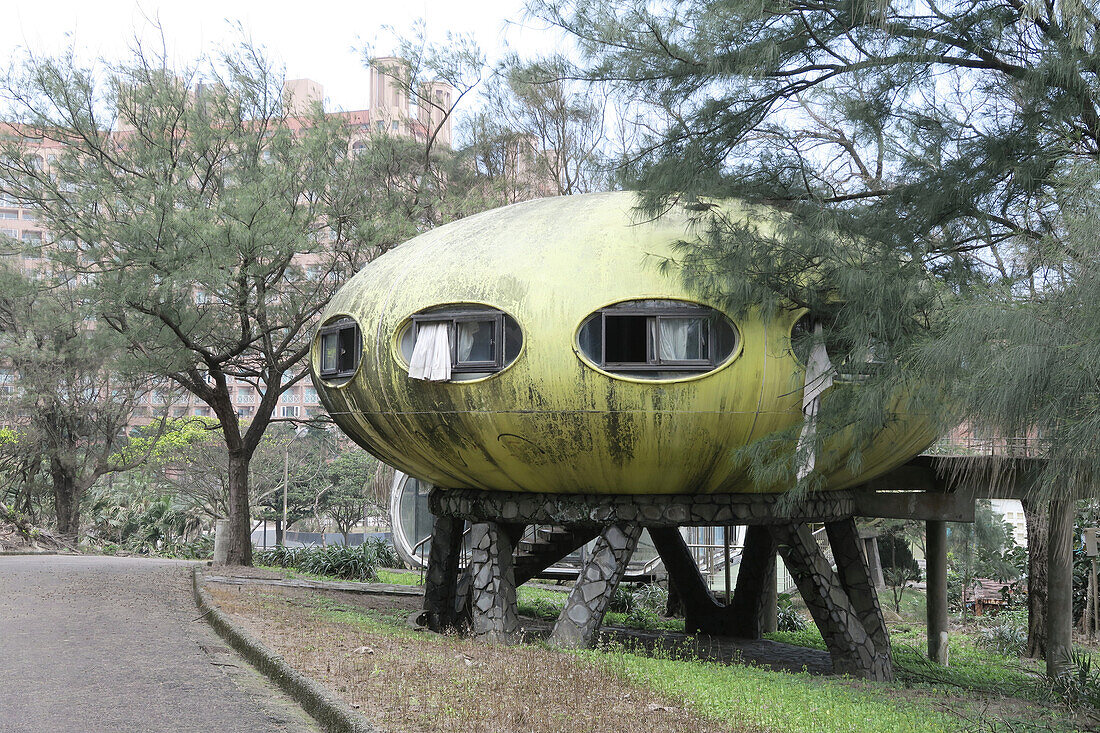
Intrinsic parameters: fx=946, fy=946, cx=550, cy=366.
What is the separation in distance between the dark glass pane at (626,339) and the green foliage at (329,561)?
15.6 metres

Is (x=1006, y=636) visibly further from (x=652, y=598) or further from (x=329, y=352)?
(x=329, y=352)

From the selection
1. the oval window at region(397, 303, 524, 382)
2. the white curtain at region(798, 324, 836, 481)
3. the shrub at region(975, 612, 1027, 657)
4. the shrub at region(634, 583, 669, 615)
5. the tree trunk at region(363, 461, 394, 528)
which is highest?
the oval window at region(397, 303, 524, 382)

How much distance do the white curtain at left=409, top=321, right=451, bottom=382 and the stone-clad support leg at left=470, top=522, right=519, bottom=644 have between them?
111 inches

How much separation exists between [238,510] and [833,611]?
15815 mm

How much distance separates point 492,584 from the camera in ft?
43.7

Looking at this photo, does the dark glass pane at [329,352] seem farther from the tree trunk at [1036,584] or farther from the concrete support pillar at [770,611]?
the tree trunk at [1036,584]

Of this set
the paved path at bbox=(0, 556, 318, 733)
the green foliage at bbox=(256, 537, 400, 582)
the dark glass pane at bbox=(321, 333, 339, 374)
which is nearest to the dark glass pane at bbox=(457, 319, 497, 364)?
the dark glass pane at bbox=(321, 333, 339, 374)

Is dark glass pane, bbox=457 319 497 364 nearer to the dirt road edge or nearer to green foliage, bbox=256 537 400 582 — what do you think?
the dirt road edge

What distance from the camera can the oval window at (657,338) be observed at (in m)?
11.3

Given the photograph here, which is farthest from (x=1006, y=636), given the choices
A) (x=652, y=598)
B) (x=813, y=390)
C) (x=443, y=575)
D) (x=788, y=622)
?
(x=443, y=575)

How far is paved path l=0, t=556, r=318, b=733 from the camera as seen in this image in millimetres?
7758

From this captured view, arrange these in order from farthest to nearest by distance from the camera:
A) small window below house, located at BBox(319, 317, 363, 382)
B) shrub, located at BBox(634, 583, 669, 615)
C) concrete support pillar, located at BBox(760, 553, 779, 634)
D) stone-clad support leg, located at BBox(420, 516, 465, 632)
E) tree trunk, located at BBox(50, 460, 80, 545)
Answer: tree trunk, located at BBox(50, 460, 80, 545)
shrub, located at BBox(634, 583, 669, 615)
concrete support pillar, located at BBox(760, 553, 779, 634)
stone-clad support leg, located at BBox(420, 516, 465, 632)
small window below house, located at BBox(319, 317, 363, 382)

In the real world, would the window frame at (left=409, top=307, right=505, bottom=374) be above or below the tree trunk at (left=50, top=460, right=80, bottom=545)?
above

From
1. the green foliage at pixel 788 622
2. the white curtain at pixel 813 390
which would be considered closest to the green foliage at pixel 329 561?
the green foliage at pixel 788 622
